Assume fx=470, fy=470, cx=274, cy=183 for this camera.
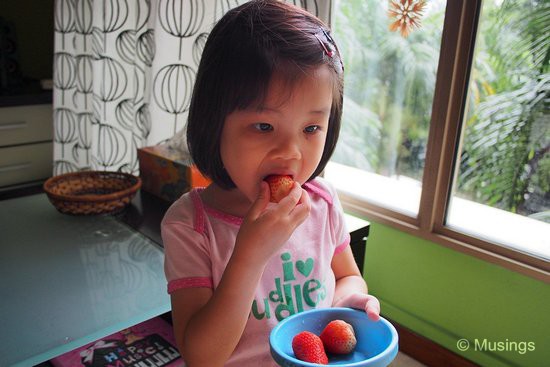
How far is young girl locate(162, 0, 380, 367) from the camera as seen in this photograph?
2.17 ft

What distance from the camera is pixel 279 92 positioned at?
0.66 meters

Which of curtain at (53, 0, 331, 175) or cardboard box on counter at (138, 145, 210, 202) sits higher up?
curtain at (53, 0, 331, 175)

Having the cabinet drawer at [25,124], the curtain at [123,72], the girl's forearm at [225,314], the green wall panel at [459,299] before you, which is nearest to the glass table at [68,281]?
the girl's forearm at [225,314]

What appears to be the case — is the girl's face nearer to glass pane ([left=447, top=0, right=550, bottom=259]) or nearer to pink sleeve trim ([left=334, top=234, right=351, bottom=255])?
pink sleeve trim ([left=334, top=234, right=351, bottom=255])

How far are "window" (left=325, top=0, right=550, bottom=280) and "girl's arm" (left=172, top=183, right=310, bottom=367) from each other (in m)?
1.16

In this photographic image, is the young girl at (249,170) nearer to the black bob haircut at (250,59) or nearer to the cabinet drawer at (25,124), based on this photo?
the black bob haircut at (250,59)

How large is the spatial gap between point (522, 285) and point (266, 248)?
126 centimetres

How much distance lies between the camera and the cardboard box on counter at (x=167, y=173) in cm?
147

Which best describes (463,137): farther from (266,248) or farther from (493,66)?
(266,248)

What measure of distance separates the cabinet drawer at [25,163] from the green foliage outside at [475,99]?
1.93 m

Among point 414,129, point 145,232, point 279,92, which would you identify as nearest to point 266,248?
point 279,92

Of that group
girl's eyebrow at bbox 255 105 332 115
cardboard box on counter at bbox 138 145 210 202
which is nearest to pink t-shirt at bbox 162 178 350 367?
girl's eyebrow at bbox 255 105 332 115

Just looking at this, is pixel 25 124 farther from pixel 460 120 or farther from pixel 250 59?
pixel 250 59

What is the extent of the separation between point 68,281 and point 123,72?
1203 millimetres
